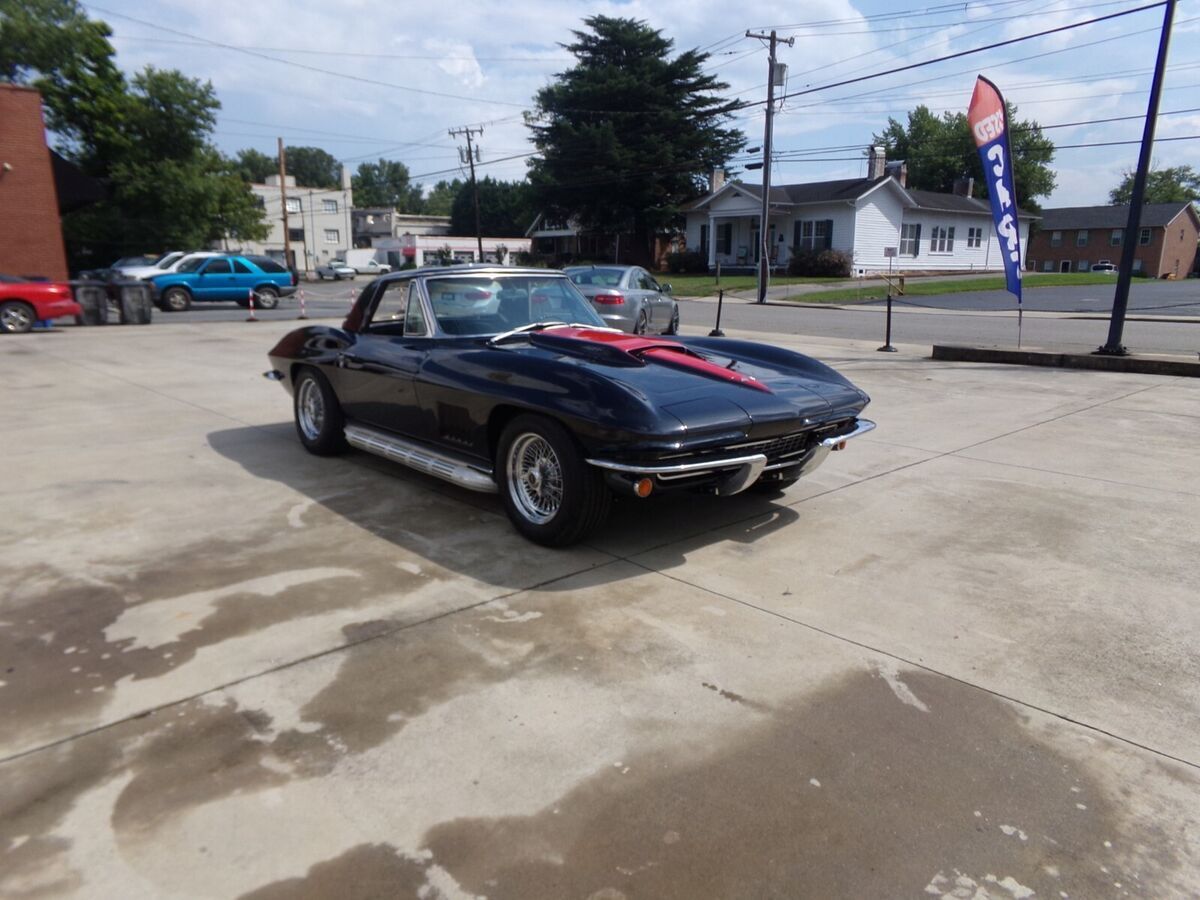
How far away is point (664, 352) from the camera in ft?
16.5

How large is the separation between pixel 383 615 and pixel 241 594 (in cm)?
78

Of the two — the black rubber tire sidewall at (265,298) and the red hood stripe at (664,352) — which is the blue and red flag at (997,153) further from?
the black rubber tire sidewall at (265,298)

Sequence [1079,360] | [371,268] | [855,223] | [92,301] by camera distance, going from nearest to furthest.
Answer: [1079,360] → [92,301] → [855,223] → [371,268]

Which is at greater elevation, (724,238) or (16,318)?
(724,238)

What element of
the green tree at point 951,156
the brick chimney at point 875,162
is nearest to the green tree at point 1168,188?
the green tree at point 951,156

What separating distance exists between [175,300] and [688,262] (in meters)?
31.7

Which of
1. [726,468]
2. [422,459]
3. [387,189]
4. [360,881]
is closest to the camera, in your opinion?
[360,881]

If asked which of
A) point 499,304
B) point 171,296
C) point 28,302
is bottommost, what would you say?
point 171,296

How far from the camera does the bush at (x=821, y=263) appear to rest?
4284 centimetres

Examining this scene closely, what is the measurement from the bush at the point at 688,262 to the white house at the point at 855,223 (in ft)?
1.95

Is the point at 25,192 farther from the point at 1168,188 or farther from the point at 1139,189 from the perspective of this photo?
the point at 1168,188

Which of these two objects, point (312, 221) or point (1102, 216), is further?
point (312, 221)

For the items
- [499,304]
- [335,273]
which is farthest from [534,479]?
[335,273]

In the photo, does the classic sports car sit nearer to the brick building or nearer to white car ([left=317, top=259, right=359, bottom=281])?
white car ([left=317, top=259, right=359, bottom=281])
